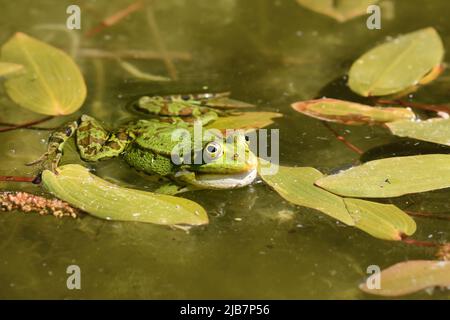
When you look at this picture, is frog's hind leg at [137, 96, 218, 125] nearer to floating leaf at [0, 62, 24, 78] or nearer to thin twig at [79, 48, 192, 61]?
thin twig at [79, 48, 192, 61]

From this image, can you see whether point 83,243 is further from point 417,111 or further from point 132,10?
point 132,10

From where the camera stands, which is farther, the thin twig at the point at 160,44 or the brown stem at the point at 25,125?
the thin twig at the point at 160,44

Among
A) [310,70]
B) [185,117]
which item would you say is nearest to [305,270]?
[185,117]

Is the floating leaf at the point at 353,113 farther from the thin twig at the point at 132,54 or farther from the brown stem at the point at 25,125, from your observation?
the brown stem at the point at 25,125

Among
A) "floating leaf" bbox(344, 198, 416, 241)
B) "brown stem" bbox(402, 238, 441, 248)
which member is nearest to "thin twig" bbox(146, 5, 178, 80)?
"floating leaf" bbox(344, 198, 416, 241)

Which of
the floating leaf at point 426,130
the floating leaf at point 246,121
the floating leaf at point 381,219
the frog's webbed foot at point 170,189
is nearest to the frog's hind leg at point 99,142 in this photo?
the frog's webbed foot at point 170,189

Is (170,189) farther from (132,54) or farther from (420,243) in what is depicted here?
(132,54)
